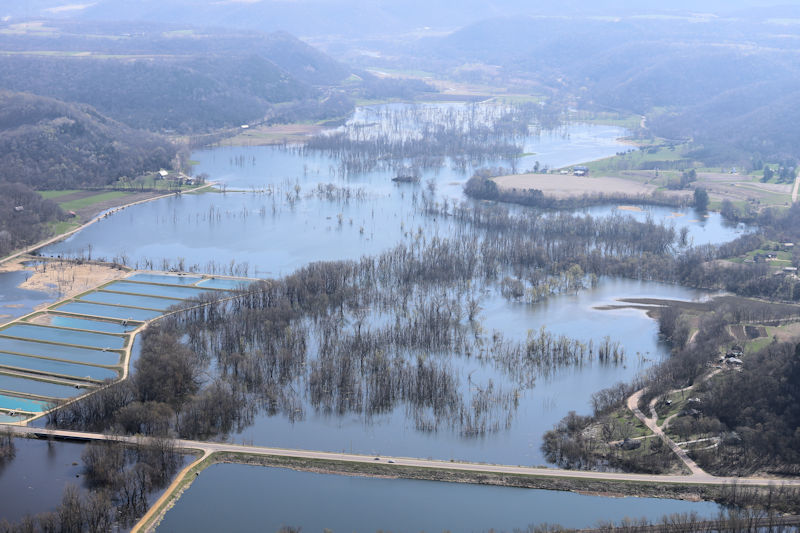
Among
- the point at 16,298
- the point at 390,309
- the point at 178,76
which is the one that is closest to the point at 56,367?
the point at 16,298

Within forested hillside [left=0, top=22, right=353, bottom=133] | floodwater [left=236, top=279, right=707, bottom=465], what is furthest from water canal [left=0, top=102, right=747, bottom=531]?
forested hillside [left=0, top=22, right=353, bottom=133]

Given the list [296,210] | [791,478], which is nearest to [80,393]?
[791,478]

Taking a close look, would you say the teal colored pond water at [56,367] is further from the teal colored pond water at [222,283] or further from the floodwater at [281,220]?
the floodwater at [281,220]

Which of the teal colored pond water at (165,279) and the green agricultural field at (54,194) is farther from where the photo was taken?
the green agricultural field at (54,194)

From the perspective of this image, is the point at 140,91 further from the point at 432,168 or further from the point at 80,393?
the point at 80,393

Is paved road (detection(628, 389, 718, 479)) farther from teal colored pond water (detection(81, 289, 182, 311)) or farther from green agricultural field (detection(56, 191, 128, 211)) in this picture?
green agricultural field (detection(56, 191, 128, 211))

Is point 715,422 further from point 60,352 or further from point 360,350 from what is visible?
point 60,352

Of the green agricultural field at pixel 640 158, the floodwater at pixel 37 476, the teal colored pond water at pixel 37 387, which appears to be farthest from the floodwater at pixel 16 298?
the green agricultural field at pixel 640 158
